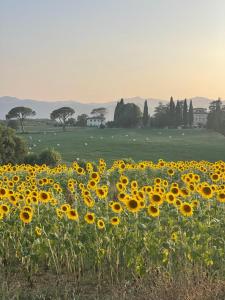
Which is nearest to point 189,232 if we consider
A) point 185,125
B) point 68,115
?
point 185,125

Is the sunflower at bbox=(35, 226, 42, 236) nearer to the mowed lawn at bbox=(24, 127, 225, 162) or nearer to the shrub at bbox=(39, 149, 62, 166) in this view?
the shrub at bbox=(39, 149, 62, 166)

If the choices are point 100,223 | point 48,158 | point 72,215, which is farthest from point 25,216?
point 48,158

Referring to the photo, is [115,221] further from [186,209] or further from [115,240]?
[186,209]

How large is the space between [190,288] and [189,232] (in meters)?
1.58

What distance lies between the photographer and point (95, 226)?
22.1 ft

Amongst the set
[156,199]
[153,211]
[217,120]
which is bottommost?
[153,211]

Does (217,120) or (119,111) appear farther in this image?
(119,111)

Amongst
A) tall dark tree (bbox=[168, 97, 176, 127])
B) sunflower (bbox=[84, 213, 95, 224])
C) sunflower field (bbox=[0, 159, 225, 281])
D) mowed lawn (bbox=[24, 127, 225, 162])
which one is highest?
tall dark tree (bbox=[168, 97, 176, 127])

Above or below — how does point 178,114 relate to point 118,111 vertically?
below

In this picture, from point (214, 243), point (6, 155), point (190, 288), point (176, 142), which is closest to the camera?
point (190, 288)

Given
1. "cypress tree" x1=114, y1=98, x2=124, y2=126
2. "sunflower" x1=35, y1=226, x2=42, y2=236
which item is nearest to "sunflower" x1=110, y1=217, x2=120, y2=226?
"sunflower" x1=35, y1=226, x2=42, y2=236

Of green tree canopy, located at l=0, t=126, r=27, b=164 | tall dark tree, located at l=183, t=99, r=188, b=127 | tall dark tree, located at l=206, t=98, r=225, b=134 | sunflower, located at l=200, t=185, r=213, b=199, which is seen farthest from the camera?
tall dark tree, located at l=183, t=99, r=188, b=127

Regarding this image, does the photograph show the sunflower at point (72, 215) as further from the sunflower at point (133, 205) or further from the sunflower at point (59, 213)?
the sunflower at point (133, 205)

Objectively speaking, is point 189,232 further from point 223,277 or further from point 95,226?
point 95,226
